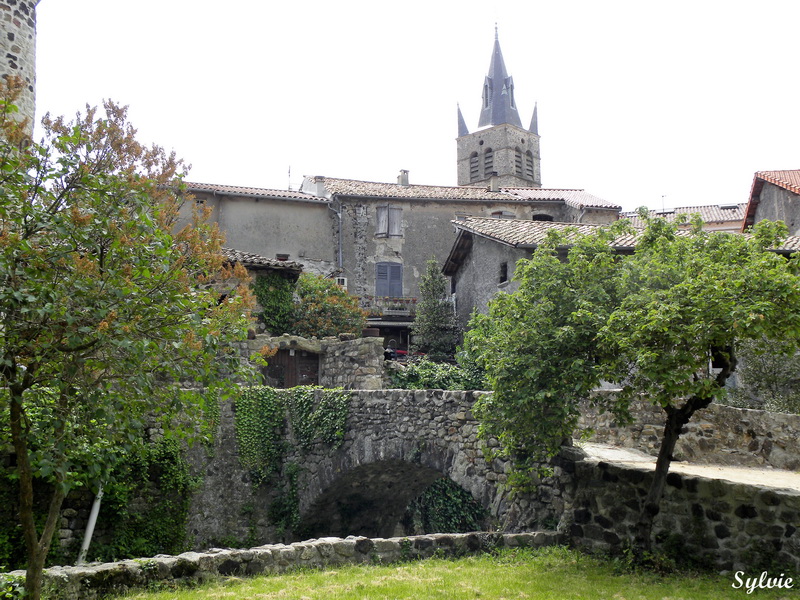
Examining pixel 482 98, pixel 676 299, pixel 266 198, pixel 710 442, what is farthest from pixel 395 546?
pixel 482 98

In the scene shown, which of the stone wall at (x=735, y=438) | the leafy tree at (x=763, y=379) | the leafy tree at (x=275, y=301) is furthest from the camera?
the leafy tree at (x=275, y=301)

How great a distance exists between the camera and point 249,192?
31359mm

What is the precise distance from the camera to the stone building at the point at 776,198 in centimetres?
2344

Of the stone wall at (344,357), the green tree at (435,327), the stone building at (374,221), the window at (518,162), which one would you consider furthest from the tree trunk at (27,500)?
the window at (518,162)

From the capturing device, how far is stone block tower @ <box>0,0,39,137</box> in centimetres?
1291

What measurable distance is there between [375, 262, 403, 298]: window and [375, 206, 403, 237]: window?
144 centimetres

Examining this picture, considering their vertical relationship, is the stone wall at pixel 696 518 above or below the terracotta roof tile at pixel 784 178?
below

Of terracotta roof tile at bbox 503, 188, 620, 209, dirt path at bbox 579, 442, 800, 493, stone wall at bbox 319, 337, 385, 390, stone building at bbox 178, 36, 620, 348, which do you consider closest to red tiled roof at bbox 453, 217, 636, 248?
stone wall at bbox 319, 337, 385, 390

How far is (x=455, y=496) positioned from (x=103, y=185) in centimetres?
1214

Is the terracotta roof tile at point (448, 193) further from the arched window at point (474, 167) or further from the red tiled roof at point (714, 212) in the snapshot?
the arched window at point (474, 167)

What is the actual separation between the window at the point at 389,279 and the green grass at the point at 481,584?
24681 mm

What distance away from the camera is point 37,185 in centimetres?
586

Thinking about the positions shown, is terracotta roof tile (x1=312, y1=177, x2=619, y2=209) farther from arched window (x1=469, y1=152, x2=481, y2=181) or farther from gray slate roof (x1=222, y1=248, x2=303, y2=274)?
arched window (x1=469, y1=152, x2=481, y2=181)

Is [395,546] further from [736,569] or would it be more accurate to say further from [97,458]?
[97,458]
